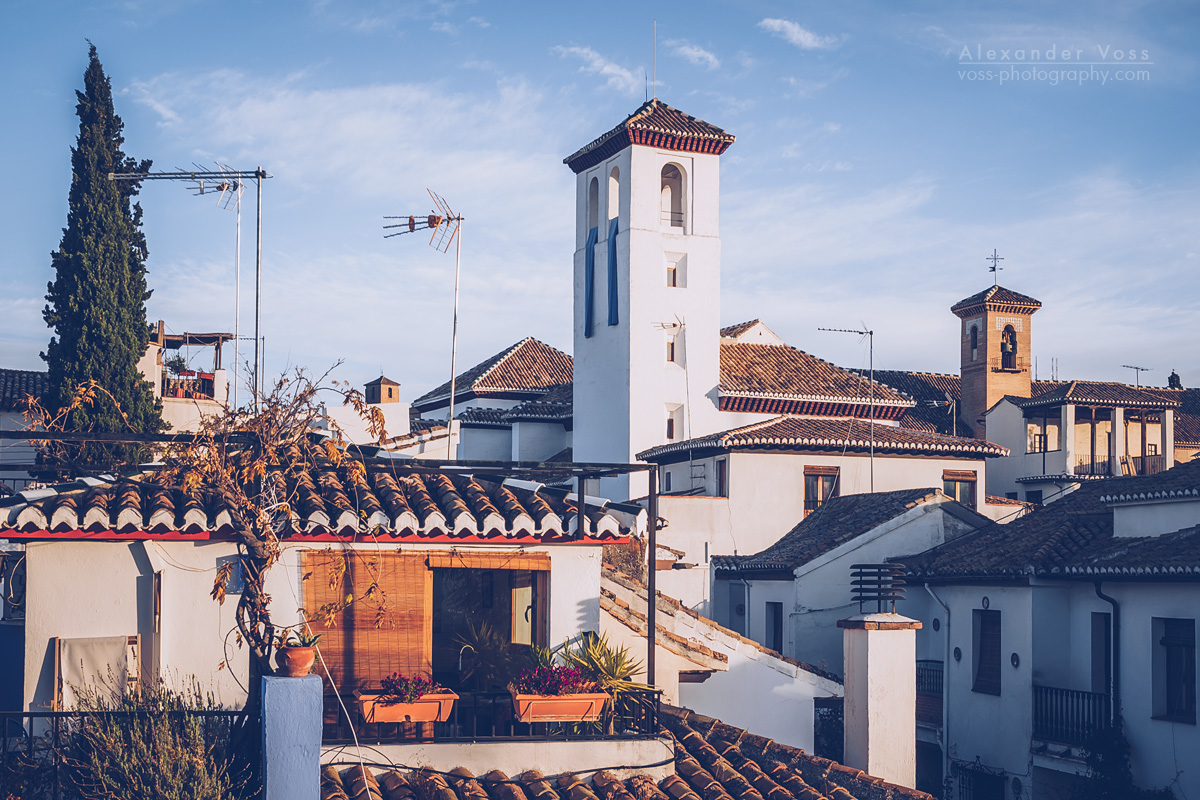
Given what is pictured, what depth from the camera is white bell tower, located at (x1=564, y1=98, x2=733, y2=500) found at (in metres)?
42.7

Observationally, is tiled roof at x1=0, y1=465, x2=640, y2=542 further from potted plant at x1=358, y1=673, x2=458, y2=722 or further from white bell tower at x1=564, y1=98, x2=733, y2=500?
white bell tower at x1=564, y1=98, x2=733, y2=500

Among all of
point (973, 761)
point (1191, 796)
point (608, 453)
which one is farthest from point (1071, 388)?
point (1191, 796)

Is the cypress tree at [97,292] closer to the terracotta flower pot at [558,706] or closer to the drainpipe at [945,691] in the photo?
the drainpipe at [945,691]

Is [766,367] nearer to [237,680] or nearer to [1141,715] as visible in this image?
[1141,715]

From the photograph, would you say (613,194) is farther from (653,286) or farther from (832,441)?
(832,441)

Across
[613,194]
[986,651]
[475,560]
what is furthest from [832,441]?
[475,560]

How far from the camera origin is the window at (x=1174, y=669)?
19406mm

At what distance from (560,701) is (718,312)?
33110 mm

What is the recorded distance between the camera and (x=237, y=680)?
11242 mm

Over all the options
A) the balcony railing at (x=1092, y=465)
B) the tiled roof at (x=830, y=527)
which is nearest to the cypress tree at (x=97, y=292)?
the tiled roof at (x=830, y=527)

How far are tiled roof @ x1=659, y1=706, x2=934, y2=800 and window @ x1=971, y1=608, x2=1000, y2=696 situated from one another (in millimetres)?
11747

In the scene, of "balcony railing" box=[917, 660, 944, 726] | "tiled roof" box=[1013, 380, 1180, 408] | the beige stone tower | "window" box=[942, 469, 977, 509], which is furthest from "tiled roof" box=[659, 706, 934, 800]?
the beige stone tower

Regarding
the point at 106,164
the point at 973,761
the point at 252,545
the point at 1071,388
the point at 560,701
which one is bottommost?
the point at 973,761

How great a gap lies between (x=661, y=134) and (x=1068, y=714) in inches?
1042
